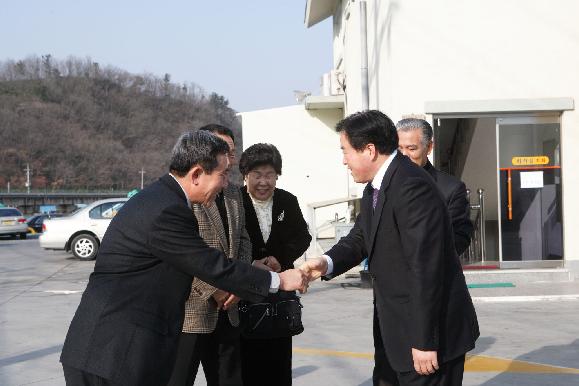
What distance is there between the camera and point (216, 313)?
168 inches

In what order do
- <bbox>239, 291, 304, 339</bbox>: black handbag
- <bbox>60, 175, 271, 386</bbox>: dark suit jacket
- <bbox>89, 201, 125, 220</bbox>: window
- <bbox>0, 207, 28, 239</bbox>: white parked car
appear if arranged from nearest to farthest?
<bbox>60, 175, 271, 386</bbox>: dark suit jacket, <bbox>239, 291, 304, 339</bbox>: black handbag, <bbox>89, 201, 125, 220</bbox>: window, <bbox>0, 207, 28, 239</bbox>: white parked car

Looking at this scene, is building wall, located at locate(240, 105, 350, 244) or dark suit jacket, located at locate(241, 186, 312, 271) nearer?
dark suit jacket, located at locate(241, 186, 312, 271)

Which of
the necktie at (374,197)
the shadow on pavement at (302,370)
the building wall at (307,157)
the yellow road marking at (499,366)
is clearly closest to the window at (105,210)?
the building wall at (307,157)

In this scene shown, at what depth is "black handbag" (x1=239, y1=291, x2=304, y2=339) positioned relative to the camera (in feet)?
15.1

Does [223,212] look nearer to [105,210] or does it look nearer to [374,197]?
[374,197]

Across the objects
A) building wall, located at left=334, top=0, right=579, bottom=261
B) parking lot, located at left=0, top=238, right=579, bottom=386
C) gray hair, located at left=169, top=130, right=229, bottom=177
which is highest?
building wall, located at left=334, top=0, right=579, bottom=261

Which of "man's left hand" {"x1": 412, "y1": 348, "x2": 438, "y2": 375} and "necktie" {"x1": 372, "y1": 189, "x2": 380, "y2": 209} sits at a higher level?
"necktie" {"x1": 372, "y1": 189, "x2": 380, "y2": 209}

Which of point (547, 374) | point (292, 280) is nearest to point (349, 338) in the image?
point (547, 374)

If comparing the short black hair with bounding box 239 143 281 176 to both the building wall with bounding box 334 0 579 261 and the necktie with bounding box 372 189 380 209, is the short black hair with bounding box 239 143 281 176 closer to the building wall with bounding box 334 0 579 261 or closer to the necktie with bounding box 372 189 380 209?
the necktie with bounding box 372 189 380 209

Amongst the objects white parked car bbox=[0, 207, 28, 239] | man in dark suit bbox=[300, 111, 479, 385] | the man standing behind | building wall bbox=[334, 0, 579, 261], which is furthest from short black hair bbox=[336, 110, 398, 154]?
white parked car bbox=[0, 207, 28, 239]

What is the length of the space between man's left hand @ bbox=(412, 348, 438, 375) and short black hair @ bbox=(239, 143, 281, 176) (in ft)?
6.01

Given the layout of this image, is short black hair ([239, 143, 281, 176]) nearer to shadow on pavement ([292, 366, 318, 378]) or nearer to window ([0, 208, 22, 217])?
shadow on pavement ([292, 366, 318, 378])

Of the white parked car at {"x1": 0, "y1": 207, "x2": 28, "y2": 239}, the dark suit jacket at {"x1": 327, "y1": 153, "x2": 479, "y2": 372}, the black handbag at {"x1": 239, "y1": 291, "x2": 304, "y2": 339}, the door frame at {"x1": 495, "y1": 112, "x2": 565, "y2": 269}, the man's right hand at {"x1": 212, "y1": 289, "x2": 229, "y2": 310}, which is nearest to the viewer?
the dark suit jacket at {"x1": 327, "y1": 153, "x2": 479, "y2": 372}

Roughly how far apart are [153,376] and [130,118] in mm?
159221
